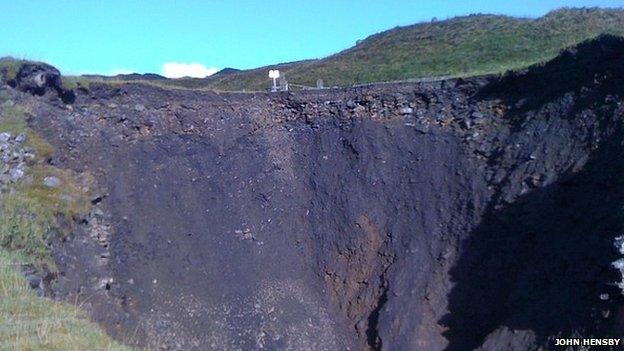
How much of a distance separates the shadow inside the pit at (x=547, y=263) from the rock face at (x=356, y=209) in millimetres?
50

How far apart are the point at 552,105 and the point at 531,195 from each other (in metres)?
2.87

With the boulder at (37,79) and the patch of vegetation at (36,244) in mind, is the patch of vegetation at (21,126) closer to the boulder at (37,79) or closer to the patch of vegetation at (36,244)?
the patch of vegetation at (36,244)

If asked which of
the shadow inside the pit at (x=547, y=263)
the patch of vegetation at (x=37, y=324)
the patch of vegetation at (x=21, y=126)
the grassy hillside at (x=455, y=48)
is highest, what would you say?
the grassy hillside at (x=455, y=48)

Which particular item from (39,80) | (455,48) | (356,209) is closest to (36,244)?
(39,80)

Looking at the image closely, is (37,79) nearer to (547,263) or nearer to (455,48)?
(547,263)

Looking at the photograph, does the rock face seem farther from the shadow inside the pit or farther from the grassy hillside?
the grassy hillside

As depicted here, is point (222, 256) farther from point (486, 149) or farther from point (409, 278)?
point (486, 149)

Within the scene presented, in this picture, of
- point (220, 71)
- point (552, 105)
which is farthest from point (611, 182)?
point (220, 71)

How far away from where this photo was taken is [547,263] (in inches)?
678

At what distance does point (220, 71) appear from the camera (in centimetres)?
7119

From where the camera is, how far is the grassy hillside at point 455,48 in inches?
1473

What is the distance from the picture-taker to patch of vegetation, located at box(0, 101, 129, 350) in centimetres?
959

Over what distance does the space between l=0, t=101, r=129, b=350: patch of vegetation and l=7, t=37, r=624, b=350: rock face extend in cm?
68

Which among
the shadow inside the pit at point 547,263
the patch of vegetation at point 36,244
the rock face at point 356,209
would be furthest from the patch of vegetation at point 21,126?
the shadow inside the pit at point 547,263
